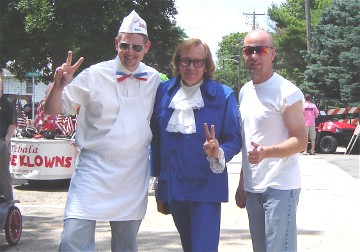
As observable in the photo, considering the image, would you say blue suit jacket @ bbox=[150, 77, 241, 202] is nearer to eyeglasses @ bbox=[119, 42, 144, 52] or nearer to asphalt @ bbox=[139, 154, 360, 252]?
eyeglasses @ bbox=[119, 42, 144, 52]

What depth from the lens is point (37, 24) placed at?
2553 cm

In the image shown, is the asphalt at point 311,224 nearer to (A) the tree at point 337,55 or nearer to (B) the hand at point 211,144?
(B) the hand at point 211,144

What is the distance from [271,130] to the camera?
3.66 m

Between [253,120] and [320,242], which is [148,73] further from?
[320,242]

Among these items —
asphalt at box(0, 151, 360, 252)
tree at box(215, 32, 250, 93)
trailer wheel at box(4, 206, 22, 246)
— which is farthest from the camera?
tree at box(215, 32, 250, 93)

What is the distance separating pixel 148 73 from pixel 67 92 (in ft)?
1.86

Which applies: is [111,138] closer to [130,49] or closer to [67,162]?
[130,49]

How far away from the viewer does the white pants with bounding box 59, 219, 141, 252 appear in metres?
3.51

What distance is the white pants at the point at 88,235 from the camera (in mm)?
3510

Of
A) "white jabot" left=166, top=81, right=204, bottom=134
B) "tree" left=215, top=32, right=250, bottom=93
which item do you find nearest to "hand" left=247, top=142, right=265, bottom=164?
"white jabot" left=166, top=81, right=204, bottom=134

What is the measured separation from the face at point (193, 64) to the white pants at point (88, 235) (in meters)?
0.99

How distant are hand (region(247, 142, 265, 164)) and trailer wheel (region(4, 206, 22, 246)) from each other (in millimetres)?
3437

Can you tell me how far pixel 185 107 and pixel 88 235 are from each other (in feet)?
3.25

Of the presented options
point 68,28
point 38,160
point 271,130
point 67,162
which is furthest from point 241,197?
point 68,28
